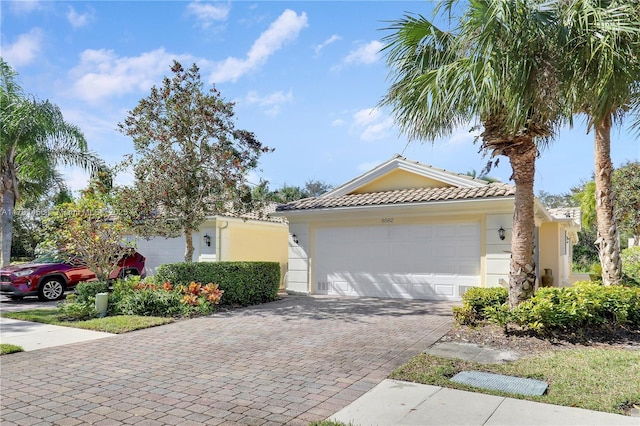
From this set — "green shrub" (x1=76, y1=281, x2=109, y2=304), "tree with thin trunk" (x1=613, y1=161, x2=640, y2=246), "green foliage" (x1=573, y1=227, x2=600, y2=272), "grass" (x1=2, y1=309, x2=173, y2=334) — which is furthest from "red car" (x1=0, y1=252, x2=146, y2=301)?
"green foliage" (x1=573, y1=227, x2=600, y2=272)

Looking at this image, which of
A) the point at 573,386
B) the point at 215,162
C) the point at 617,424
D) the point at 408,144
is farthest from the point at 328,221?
the point at 617,424

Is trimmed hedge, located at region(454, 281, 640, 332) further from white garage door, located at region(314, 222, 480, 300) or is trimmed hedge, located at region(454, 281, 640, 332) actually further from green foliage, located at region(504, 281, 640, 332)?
white garage door, located at region(314, 222, 480, 300)

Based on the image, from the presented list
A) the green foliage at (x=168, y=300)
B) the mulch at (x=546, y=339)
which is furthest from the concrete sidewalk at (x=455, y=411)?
the green foliage at (x=168, y=300)

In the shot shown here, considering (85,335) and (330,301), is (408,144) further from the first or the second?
(85,335)

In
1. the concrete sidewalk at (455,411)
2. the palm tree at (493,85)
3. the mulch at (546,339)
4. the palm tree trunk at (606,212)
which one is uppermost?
the palm tree at (493,85)

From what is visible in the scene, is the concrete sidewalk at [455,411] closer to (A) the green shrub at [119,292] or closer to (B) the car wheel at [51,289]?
(A) the green shrub at [119,292]

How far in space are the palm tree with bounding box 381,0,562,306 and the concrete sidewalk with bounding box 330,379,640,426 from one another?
405cm

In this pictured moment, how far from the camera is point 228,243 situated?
54.9 ft

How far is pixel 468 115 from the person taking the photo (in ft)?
26.2

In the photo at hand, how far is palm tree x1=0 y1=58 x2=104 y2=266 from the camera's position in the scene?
16.5m

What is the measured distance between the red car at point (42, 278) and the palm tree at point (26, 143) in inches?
166

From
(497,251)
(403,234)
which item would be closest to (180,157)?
(403,234)

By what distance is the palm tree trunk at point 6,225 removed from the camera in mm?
16500

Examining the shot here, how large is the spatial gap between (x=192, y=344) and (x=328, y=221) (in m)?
8.09
